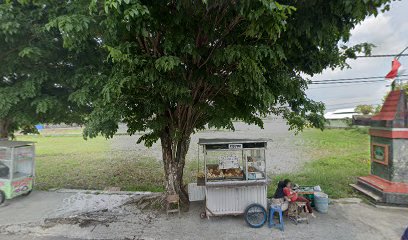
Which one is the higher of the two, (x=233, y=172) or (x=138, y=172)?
(x=233, y=172)

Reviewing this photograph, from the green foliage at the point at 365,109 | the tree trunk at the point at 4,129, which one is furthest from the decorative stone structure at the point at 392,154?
the green foliage at the point at 365,109

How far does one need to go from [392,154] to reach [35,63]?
1083 cm

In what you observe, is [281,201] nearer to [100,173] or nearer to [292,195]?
[292,195]

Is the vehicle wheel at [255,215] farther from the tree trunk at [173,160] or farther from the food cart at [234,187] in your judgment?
the tree trunk at [173,160]

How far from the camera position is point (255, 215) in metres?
7.04

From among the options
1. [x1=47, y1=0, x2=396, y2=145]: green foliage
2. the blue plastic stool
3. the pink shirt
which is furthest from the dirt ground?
[x1=47, y1=0, x2=396, y2=145]: green foliage

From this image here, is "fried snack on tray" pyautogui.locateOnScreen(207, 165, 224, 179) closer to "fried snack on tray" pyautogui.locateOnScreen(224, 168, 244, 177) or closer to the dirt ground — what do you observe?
"fried snack on tray" pyautogui.locateOnScreen(224, 168, 244, 177)

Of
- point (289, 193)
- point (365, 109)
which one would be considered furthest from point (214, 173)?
point (365, 109)

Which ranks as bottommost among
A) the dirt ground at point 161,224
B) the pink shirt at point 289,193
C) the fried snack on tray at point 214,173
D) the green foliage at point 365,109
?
the dirt ground at point 161,224

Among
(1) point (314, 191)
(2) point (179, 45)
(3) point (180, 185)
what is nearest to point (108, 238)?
(3) point (180, 185)

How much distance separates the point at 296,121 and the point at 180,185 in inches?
153

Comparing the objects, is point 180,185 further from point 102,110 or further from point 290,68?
point 290,68

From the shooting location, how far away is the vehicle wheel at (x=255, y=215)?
6.95 meters

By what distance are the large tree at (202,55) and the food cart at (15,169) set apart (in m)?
4.13
